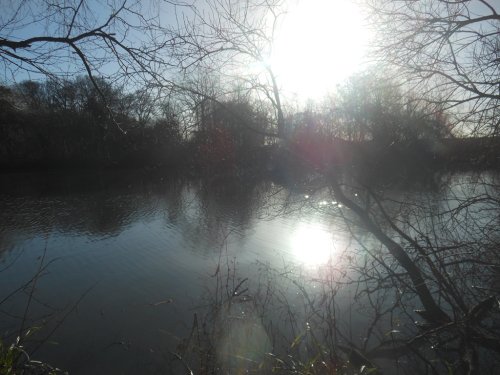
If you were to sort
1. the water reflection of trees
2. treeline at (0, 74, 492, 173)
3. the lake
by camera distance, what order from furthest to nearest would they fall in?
the lake, the water reflection of trees, treeline at (0, 74, 492, 173)

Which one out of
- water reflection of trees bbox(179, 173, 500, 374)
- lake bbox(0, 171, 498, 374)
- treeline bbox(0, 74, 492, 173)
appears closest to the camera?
treeline bbox(0, 74, 492, 173)

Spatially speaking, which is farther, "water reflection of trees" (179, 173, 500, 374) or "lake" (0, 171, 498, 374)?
"lake" (0, 171, 498, 374)

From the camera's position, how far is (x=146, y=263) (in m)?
9.88

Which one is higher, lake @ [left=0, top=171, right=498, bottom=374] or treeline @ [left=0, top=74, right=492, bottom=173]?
treeline @ [left=0, top=74, right=492, bottom=173]

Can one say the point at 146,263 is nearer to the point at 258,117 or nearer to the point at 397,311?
the point at 397,311

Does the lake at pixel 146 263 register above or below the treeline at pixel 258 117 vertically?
below

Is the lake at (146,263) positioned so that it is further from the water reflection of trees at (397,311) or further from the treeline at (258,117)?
the treeline at (258,117)

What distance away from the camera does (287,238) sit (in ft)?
38.1

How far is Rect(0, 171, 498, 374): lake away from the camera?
5.91m

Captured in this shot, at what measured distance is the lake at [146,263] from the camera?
5.91 meters

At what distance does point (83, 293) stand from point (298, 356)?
5.04 m

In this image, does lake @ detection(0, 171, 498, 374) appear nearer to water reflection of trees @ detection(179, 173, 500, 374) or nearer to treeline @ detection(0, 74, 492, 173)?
water reflection of trees @ detection(179, 173, 500, 374)

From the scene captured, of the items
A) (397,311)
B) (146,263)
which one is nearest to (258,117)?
(397,311)

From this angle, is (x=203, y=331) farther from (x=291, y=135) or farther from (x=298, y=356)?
(x=291, y=135)
